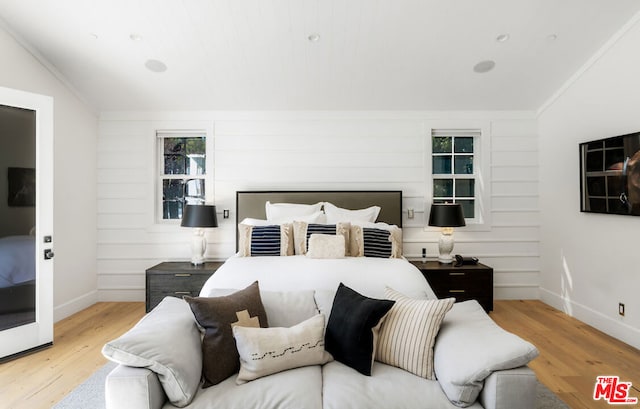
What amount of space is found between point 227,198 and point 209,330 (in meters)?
2.80

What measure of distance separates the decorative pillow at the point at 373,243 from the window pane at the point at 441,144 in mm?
1583

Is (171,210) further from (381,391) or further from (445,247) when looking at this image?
(381,391)

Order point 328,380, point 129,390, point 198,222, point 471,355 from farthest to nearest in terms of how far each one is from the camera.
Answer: point 198,222
point 328,380
point 471,355
point 129,390

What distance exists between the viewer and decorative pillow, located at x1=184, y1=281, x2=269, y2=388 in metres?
1.61

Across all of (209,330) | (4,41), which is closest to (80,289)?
(4,41)

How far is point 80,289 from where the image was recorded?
3961mm

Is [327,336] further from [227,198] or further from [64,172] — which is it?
[64,172]

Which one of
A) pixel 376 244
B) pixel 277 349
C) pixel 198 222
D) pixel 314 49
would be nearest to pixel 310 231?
pixel 376 244

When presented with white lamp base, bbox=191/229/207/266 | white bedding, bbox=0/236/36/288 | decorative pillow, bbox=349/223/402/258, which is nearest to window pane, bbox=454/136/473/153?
decorative pillow, bbox=349/223/402/258

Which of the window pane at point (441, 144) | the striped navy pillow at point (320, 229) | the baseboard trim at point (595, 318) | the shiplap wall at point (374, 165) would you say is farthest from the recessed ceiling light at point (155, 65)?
the baseboard trim at point (595, 318)

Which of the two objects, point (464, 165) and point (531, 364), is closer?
point (531, 364)

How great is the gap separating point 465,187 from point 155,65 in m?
3.93

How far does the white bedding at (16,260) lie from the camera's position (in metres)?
2.73

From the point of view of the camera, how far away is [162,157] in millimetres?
4445
